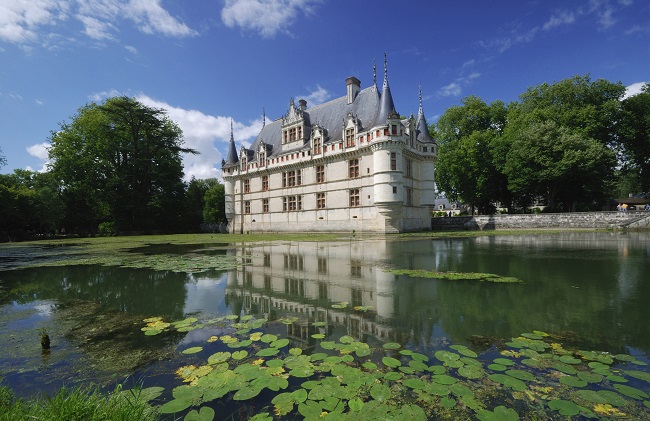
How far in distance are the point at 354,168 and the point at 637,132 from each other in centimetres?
3598

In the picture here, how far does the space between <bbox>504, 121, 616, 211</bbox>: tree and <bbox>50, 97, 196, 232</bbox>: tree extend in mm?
42486

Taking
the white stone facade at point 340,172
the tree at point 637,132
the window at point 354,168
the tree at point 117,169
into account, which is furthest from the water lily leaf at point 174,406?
the tree at point 637,132

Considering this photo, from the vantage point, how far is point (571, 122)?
36.1 m

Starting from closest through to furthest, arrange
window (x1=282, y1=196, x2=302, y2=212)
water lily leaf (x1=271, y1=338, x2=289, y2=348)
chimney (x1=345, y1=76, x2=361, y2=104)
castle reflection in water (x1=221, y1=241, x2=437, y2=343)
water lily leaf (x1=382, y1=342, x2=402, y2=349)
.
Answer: water lily leaf (x1=382, y1=342, x2=402, y2=349) < water lily leaf (x1=271, y1=338, x2=289, y2=348) < castle reflection in water (x1=221, y1=241, x2=437, y2=343) < chimney (x1=345, y1=76, x2=361, y2=104) < window (x1=282, y1=196, x2=302, y2=212)

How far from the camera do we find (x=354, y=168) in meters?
33.1

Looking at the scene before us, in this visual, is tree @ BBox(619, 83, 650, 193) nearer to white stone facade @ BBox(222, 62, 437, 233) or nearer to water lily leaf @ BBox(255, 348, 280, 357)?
white stone facade @ BBox(222, 62, 437, 233)

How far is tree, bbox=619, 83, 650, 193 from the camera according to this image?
3681 centimetres

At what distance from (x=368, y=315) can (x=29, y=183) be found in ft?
177

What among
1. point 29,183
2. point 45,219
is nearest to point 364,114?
point 45,219

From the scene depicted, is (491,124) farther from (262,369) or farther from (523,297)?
(262,369)

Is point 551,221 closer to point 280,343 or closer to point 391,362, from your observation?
point 391,362

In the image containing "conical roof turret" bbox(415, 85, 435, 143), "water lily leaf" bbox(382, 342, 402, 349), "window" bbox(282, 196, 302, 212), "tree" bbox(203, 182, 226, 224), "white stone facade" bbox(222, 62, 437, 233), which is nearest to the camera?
"water lily leaf" bbox(382, 342, 402, 349)

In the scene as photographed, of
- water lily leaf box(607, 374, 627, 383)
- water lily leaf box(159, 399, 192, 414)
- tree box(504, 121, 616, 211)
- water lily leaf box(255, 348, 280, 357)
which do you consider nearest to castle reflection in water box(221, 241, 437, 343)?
water lily leaf box(255, 348, 280, 357)

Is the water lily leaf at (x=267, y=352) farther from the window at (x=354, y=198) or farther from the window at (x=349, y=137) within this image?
the window at (x=349, y=137)
